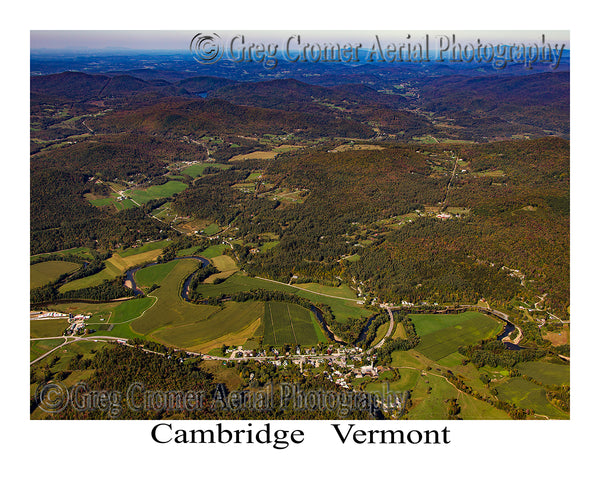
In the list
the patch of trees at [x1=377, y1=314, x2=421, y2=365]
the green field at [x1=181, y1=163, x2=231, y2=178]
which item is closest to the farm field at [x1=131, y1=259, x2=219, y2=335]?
the patch of trees at [x1=377, y1=314, x2=421, y2=365]

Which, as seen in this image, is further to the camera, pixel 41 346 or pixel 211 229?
pixel 211 229

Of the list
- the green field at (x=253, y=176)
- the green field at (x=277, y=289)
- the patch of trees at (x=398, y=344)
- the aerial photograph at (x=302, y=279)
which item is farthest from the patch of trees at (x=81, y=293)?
the green field at (x=253, y=176)

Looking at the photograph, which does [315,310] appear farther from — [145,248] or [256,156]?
[256,156]

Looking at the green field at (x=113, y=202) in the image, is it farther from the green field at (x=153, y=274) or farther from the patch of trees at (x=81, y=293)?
the patch of trees at (x=81, y=293)

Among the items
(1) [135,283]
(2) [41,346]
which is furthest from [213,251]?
(2) [41,346]

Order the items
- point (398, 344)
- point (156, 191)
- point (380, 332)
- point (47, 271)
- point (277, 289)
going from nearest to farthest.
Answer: point (398, 344), point (380, 332), point (277, 289), point (47, 271), point (156, 191)

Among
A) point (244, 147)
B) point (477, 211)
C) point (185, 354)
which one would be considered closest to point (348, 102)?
point (244, 147)

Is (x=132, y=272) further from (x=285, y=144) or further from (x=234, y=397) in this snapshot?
(x=285, y=144)
